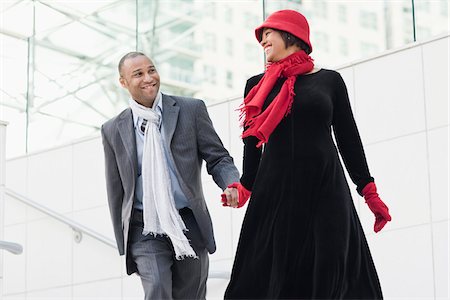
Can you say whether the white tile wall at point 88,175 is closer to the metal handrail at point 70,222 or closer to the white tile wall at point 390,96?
the metal handrail at point 70,222

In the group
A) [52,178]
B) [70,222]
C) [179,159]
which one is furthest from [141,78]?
[52,178]

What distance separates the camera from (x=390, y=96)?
7.16 m

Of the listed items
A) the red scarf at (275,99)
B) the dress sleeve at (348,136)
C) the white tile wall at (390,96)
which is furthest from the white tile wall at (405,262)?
the red scarf at (275,99)

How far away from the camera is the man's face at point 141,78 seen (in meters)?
5.61

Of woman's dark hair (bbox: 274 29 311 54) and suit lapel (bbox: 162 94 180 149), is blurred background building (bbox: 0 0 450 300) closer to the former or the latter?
suit lapel (bbox: 162 94 180 149)

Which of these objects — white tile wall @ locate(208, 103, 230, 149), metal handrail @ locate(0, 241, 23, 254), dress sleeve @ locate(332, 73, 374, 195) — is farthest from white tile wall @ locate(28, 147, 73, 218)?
dress sleeve @ locate(332, 73, 374, 195)

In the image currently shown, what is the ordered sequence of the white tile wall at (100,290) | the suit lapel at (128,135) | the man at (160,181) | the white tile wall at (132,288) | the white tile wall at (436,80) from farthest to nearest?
1. the white tile wall at (100,290)
2. the white tile wall at (132,288)
3. the white tile wall at (436,80)
4. the suit lapel at (128,135)
5. the man at (160,181)

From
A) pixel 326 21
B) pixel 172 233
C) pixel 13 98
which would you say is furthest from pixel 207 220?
pixel 13 98

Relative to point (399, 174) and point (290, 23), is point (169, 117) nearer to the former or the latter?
point (290, 23)

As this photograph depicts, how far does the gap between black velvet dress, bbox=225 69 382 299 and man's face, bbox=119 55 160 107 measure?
33.3 inches

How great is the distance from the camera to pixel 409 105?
7047 millimetres

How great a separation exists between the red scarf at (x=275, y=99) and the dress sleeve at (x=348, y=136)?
0.17 m

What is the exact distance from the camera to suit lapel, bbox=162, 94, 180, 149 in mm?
5586

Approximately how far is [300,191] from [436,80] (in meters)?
2.37
